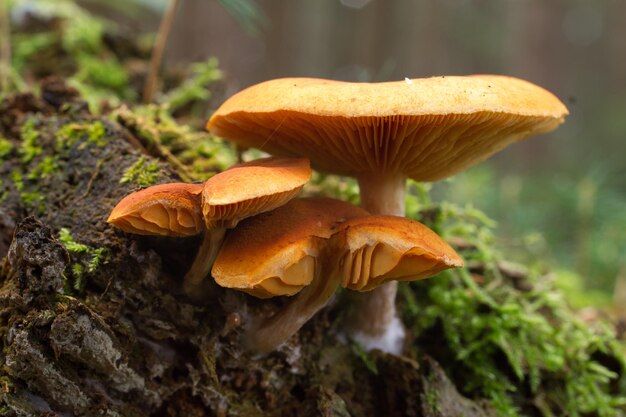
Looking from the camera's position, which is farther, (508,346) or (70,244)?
(508,346)

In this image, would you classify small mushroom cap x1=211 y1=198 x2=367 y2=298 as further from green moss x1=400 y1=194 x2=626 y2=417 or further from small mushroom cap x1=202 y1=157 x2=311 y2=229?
green moss x1=400 y1=194 x2=626 y2=417

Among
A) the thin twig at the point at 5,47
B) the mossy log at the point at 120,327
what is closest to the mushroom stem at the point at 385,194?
the mossy log at the point at 120,327

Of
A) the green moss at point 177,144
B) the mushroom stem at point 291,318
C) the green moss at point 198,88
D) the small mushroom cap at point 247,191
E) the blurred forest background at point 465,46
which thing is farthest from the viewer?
the blurred forest background at point 465,46

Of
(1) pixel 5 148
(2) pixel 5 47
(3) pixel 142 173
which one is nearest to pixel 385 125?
(3) pixel 142 173

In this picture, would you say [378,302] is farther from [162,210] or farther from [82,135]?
[82,135]

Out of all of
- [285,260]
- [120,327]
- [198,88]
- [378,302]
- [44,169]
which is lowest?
[120,327]

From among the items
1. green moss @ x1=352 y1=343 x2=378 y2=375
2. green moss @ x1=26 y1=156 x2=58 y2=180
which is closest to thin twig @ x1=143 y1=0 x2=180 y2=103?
green moss @ x1=26 y1=156 x2=58 y2=180

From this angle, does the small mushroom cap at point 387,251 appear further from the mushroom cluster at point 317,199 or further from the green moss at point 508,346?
the green moss at point 508,346
